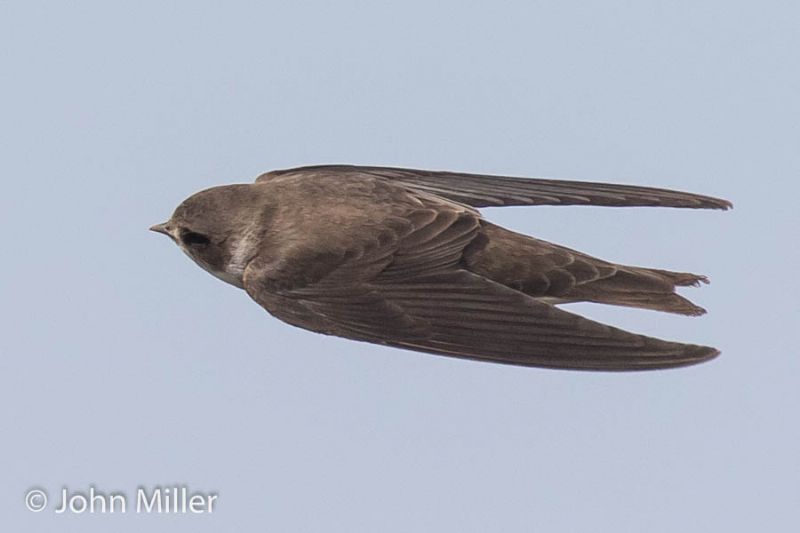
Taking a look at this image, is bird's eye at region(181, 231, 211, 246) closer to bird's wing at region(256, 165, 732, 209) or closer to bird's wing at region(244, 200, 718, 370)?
bird's wing at region(244, 200, 718, 370)

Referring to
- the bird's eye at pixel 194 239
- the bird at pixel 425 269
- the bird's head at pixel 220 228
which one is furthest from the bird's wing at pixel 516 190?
the bird's eye at pixel 194 239

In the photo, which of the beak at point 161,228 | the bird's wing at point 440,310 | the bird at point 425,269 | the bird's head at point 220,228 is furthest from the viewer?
the beak at point 161,228

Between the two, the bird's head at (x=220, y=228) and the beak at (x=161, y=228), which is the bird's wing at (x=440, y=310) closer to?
the bird's head at (x=220, y=228)

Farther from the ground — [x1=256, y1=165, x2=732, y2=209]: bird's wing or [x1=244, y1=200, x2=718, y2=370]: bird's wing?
[x1=256, y1=165, x2=732, y2=209]: bird's wing

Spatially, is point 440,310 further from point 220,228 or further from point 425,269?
point 220,228

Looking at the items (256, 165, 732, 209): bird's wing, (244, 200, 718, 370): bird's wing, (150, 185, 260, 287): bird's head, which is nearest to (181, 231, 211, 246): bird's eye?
(150, 185, 260, 287): bird's head

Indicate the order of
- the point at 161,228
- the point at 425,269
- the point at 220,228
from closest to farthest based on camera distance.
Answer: the point at 425,269 → the point at 220,228 → the point at 161,228

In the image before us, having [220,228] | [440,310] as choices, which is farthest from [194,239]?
[440,310]
